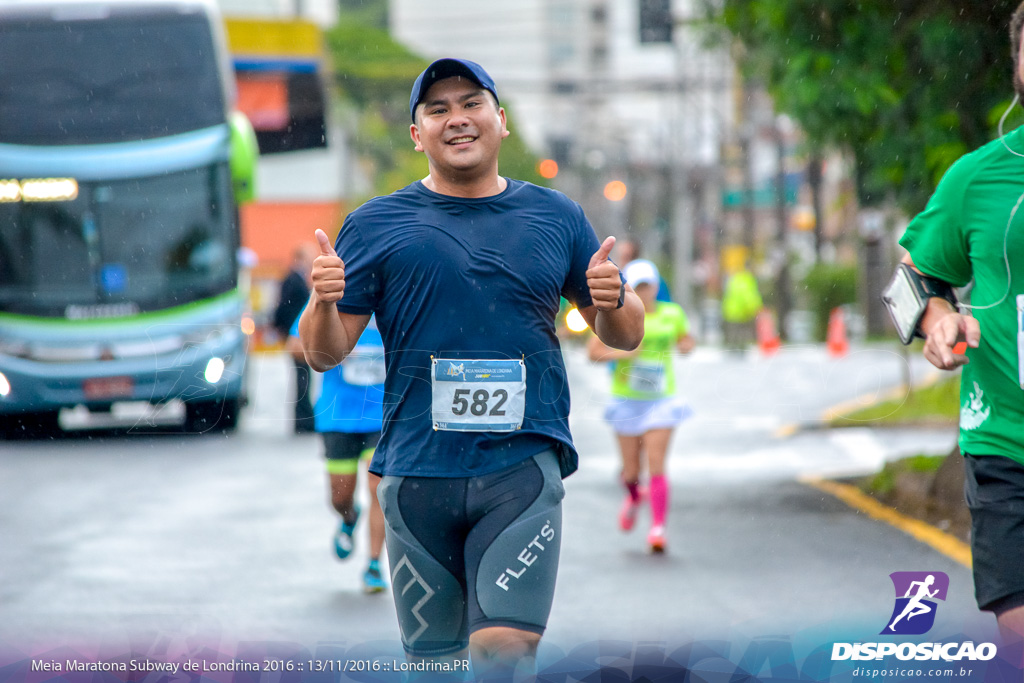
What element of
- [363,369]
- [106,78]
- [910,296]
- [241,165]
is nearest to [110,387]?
[106,78]

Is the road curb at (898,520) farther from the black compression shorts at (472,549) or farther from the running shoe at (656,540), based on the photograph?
the black compression shorts at (472,549)

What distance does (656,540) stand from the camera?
738 centimetres

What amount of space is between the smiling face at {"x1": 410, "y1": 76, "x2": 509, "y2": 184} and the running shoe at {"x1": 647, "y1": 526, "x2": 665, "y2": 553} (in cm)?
462

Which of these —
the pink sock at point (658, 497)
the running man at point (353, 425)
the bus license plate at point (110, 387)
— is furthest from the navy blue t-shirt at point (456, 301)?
the bus license plate at point (110, 387)

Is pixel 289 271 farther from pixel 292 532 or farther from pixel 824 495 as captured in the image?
pixel 824 495

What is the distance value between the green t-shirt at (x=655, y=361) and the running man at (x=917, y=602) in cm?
372

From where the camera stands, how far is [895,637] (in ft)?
12.0

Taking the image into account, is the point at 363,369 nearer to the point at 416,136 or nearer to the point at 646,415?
the point at 646,415

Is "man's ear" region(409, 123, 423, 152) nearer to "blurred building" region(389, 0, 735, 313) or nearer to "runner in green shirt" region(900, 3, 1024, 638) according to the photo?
"runner in green shirt" region(900, 3, 1024, 638)

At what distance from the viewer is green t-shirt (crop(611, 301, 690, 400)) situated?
761 centimetres

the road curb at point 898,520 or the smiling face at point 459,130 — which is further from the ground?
the smiling face at point 459,130

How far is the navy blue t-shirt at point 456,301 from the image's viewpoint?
118 inches

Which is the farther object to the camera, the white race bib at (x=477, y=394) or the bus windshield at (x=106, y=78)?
the bus windshield at (x=106, y=78)

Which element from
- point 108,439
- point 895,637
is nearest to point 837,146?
point 895,637
